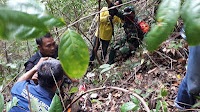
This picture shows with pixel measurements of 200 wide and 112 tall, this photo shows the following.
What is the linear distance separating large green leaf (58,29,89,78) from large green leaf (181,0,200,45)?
0.24 m

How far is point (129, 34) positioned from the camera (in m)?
3.30

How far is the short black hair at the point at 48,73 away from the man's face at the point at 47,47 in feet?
2.08

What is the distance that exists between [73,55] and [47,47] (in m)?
1.91

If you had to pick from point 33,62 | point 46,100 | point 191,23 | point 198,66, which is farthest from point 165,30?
point 33,62

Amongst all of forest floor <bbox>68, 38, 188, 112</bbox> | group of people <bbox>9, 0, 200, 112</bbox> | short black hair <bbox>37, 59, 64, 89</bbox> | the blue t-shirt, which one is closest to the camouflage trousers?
forest floor <bbox>68, 38, 188, 112</bbox>

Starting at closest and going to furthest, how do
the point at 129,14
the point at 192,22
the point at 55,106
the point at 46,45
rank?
1. the point at 192,22
2. the point at 55,106
3. the point at 46,45
4. the point at 129,14

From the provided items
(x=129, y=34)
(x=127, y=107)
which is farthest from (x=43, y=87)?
(x=129, y=34)

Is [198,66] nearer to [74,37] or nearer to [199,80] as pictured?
[199,80]

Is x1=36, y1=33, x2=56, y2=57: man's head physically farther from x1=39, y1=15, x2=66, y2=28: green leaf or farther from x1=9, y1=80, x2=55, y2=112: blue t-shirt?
x1=39, y1=15, x2=66, y2=28: green leaf

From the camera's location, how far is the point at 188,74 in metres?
1.53

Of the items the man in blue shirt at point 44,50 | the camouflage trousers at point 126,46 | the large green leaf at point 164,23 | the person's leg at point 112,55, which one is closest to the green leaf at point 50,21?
the large green leaf at point 164,23

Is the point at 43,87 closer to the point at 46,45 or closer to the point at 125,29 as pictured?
the point at 46,45

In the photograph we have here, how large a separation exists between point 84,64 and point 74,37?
0.08 meters

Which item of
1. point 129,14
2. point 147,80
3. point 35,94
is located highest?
point 129,14
